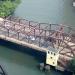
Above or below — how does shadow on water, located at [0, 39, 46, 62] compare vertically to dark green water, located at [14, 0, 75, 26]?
below

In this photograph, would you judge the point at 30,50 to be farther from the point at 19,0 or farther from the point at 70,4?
the point at 70,4

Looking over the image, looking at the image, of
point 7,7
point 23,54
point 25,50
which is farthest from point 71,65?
point 7,7

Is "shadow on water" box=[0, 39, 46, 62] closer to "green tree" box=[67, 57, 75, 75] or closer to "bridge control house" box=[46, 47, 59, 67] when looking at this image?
"bridge control house" box=[46, 47, 59, 67]

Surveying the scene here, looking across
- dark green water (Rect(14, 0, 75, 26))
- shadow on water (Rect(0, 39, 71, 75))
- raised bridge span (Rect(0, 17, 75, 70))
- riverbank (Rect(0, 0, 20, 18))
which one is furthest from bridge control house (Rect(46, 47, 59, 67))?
dark green water (Rect(14, 0, 75, 26))

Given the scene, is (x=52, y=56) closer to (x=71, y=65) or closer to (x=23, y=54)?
(x=71, y=65)

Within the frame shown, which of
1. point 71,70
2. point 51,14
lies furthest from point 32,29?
point 51,14

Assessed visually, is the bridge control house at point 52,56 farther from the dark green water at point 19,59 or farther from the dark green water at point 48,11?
the dark green water at point 48,11
